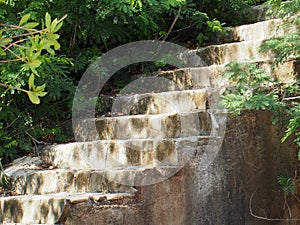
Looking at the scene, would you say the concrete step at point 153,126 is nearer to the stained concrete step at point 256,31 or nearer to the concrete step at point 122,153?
the concrete step at point 122,153

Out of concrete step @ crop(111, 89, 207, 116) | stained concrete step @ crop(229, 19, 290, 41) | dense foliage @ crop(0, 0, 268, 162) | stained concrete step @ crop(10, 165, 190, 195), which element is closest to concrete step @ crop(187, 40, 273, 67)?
stained concrete step @ crop(229, 19, 290, 41)

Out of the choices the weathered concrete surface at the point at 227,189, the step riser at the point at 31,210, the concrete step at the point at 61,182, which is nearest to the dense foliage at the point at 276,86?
the weathered concrete surface at the point at 227,189

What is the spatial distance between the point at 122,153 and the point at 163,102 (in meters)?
0.86

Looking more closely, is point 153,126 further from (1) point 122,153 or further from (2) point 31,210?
(2) point 31,210

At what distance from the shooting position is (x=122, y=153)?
165 inches

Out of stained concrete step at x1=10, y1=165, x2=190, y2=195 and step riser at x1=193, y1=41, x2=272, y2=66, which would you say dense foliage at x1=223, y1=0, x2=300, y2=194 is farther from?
stained concrete step at x1=10, y1=165, x2=190, y2=195

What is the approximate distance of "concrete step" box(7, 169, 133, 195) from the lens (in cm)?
389

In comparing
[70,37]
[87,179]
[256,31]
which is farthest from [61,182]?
[256,31]

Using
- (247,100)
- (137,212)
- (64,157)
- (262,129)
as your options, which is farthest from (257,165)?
(64,157)

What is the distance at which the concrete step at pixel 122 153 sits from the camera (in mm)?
3954

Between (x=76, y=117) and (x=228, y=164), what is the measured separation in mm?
1726

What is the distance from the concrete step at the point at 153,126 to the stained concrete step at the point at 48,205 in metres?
0.84

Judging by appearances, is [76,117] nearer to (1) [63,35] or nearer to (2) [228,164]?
(1) [63,35]

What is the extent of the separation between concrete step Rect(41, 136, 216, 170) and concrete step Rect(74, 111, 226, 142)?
237 millimetres
